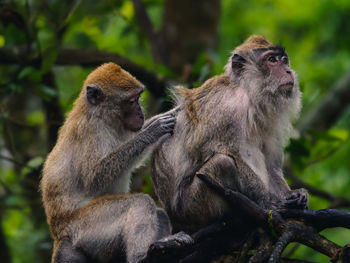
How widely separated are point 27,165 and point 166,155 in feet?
7.64

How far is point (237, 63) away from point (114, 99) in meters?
1.43

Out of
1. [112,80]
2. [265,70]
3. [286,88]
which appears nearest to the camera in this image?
[286,88]

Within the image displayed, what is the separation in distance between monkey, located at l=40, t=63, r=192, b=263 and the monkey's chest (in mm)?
815

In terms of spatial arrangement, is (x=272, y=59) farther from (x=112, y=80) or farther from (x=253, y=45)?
(x=112, y=80)

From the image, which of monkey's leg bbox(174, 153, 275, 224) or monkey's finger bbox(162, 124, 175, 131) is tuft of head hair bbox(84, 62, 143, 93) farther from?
monkey's leg bbox(174, 153, 275, 224)

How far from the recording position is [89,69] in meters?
8.27

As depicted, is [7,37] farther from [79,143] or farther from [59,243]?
[59,243]

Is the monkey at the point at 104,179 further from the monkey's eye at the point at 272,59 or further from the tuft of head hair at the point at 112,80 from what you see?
the monkey's eye at the point at 272,59

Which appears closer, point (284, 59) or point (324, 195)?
point (284, 59)

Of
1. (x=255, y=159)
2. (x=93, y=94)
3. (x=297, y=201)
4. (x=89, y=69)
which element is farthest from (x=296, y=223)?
(x=89, y=69)

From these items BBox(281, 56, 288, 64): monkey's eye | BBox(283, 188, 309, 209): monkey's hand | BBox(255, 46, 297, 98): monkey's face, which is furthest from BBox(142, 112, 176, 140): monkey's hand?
BBox(283, 188, 309, 209): monkey's hand

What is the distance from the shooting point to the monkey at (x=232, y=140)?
5.55 meters

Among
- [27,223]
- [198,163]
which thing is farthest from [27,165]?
[27,223]

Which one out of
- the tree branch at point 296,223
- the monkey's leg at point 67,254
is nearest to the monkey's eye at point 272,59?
the tree branch at point 296,223
